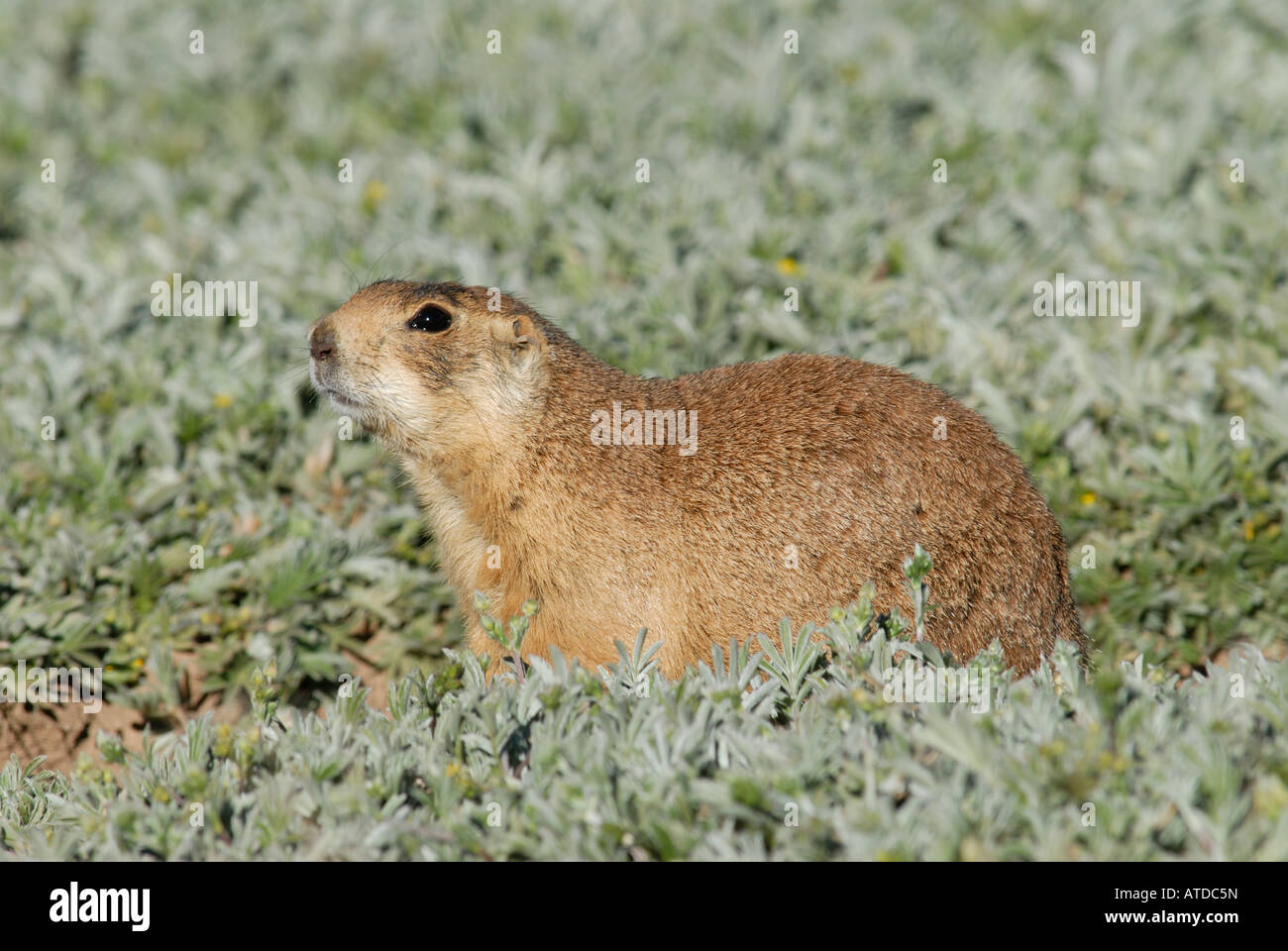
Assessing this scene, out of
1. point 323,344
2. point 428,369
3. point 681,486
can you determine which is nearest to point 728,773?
point 681,486

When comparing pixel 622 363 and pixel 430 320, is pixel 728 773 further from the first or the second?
pixel 622 363

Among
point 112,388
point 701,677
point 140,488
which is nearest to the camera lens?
point 701,677

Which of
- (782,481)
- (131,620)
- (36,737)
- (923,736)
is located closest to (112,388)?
(131,620)

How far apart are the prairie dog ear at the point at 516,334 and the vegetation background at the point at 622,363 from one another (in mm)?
1057

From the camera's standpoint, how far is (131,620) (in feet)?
17.5

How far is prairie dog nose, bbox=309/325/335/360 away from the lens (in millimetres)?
4457

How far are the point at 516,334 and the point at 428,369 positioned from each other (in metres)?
0.32

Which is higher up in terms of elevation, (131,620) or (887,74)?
(887,74)

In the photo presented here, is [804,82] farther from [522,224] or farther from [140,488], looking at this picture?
[140,488]

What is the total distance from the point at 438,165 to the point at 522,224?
104 cm

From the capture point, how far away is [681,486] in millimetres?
4375

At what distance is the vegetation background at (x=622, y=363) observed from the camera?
340 cm

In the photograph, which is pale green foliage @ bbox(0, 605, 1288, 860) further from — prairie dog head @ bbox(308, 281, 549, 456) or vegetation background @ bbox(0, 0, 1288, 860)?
prairie dog head @ bbox(308, 281, 549, 456)

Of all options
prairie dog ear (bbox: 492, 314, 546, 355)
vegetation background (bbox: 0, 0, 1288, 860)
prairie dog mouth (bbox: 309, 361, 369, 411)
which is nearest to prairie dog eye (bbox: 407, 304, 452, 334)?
prairie dog ear (bbox: 492, 314, 546, 355)
